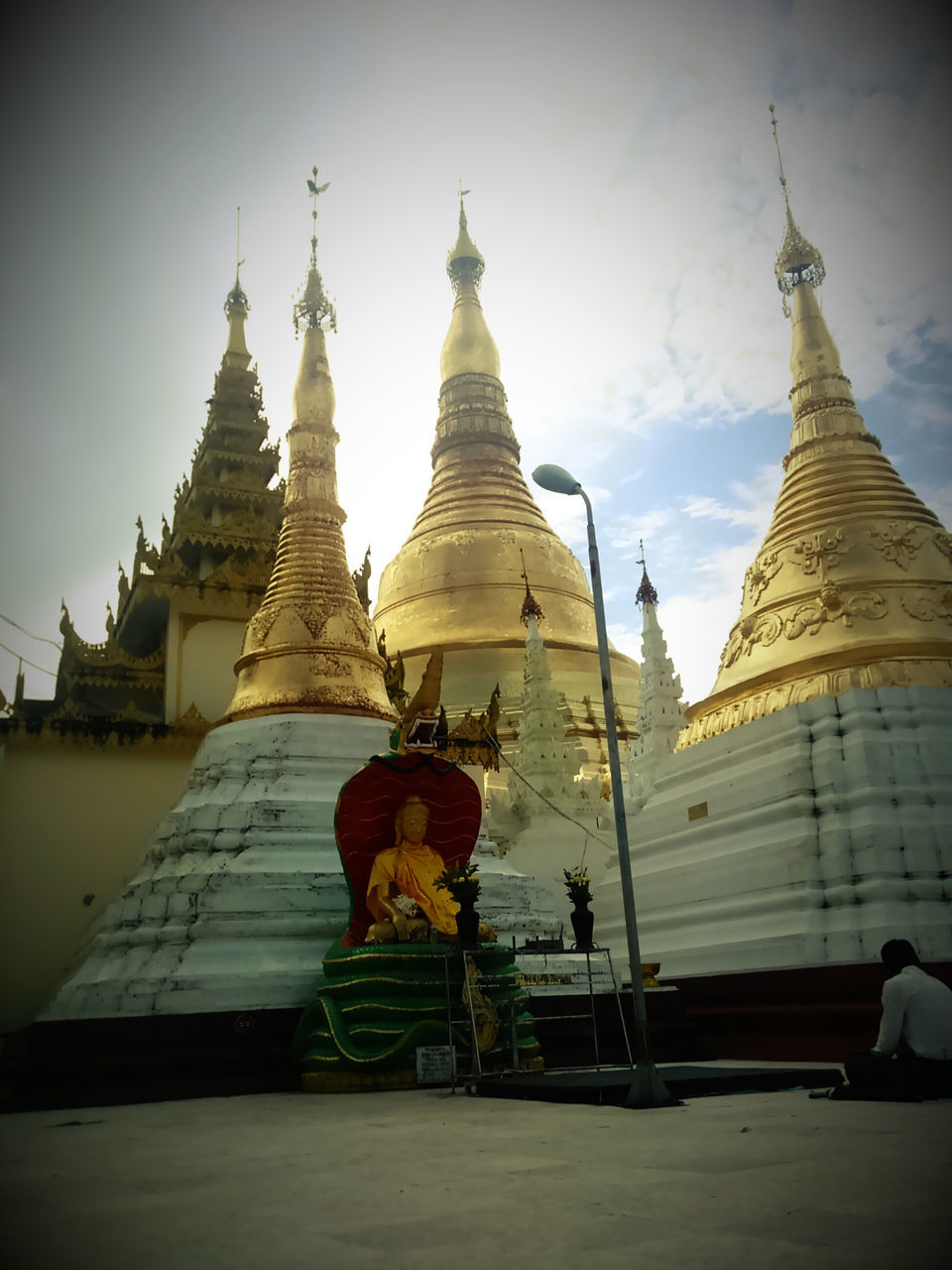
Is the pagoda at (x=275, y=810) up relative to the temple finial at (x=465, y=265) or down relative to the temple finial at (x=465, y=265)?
down

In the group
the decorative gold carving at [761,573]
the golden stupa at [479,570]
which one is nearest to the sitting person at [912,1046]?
the decorative gold carving at [761,573]

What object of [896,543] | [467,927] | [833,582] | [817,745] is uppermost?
[896,543]

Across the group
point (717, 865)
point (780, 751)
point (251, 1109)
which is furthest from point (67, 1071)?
point (780, 751)

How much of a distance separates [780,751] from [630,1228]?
31.9 ft

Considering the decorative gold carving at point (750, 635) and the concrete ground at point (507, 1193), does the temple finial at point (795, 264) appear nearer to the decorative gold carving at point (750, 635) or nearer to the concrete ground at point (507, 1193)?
the decorative gold carving at point (750, 635)

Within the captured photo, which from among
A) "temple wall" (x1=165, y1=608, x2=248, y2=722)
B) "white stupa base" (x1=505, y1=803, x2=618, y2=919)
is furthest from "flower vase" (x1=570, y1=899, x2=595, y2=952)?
"white stupa base" (x1=505, y1=803, x2=618, y2=919)

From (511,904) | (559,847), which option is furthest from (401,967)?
(559,847)

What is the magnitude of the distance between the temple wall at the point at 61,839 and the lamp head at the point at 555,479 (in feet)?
27.9

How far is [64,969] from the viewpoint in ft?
41.9

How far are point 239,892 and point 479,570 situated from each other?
57.9 ft

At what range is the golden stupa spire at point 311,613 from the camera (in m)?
13.2

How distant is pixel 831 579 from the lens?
1416 cm

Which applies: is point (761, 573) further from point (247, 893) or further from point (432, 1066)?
point (432, 1066)

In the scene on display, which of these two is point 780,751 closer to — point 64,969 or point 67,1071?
point 67,1071
